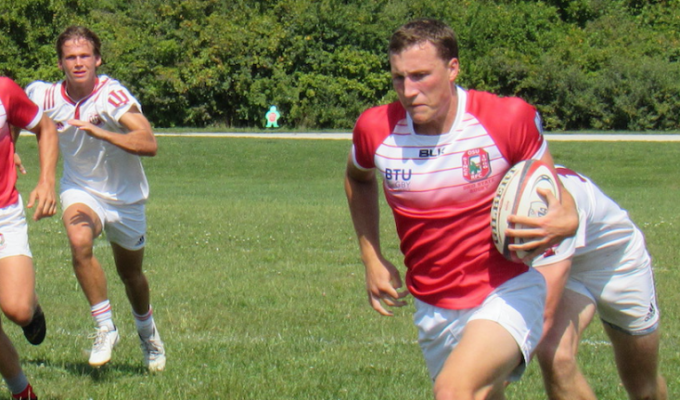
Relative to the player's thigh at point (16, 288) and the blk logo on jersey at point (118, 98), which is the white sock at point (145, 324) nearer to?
the player's thigh at point (16, 288)

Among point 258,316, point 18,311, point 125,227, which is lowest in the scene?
point 258,316

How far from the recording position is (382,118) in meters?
4.19

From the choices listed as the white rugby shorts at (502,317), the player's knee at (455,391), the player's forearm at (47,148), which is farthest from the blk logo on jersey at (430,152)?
the player's forearm at (47,148)

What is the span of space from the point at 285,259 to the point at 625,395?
5743 mm

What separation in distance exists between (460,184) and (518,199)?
28 centimetres

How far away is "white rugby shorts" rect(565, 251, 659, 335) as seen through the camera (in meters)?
4.72

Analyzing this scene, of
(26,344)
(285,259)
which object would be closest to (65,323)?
(26,344)

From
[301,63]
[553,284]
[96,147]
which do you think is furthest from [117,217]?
[301,63]

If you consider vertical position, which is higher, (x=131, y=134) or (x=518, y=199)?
(x=518, y=199)

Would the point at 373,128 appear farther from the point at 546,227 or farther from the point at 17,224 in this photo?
the point at 17,224

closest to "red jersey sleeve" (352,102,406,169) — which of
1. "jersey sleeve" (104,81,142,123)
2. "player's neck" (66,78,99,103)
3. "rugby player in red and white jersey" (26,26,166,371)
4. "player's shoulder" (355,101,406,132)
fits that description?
"player's shoulder" (355,101,406,132)

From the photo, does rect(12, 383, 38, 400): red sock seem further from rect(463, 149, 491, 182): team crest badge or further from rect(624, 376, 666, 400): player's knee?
rect(624, 376, 666, 400): player's knee

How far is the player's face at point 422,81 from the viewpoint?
12.7 feet

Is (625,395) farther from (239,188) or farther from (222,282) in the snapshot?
(239,188)
